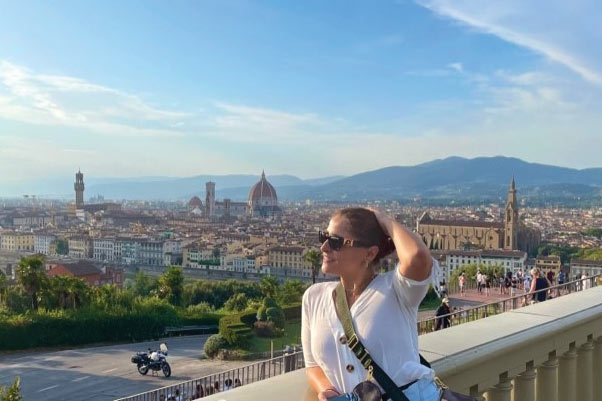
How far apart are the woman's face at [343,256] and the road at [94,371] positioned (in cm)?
1194

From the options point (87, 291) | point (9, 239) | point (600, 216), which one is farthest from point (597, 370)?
point (600, 216)

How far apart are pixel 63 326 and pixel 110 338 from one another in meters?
1.43

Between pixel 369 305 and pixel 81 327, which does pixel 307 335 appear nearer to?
pixel 369 305

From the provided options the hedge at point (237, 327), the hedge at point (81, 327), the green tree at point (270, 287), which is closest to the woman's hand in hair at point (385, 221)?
the hedge at point (237, 327)

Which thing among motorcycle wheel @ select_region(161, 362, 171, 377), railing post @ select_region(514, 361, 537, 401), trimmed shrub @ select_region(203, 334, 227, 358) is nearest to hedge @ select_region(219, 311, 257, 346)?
trimmed shrub @ select_region(203, 334, 227, 358)

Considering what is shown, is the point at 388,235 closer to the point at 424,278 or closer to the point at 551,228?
the point at 424,278

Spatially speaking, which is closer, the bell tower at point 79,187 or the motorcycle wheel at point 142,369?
the motorcycle wheel at point 142,369

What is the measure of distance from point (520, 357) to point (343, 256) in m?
0.66

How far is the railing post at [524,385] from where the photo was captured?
5.37 ft

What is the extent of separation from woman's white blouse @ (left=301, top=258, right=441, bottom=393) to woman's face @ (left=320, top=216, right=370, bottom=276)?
0.16 feet

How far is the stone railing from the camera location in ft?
4.02

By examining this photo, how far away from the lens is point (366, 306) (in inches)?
45.7

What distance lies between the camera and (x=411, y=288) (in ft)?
3.76

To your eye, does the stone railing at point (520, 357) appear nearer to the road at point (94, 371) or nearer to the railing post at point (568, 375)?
the railing post at point (568, 375)
